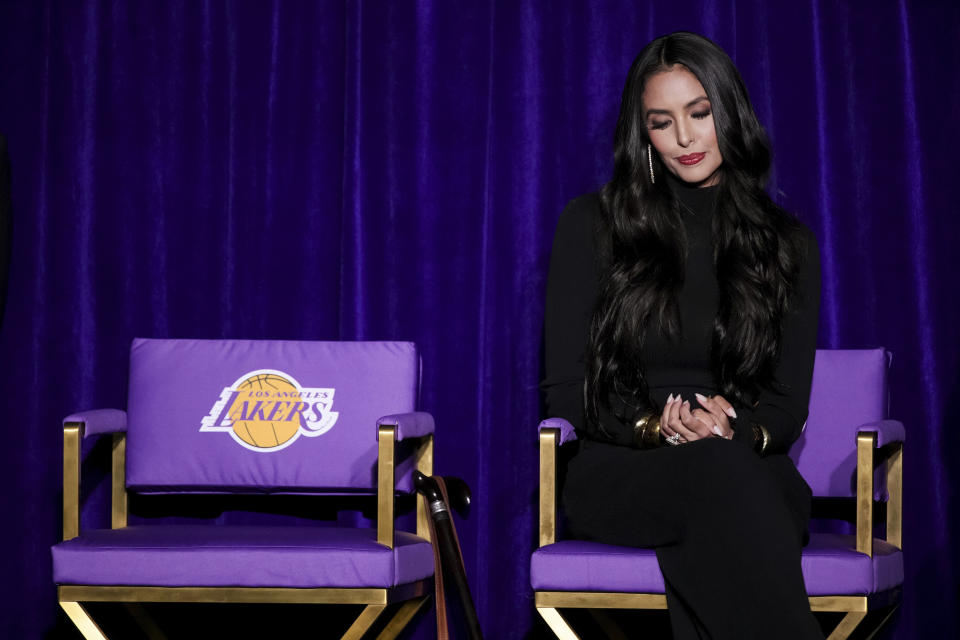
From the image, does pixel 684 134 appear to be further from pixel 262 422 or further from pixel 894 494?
pixel 262 422

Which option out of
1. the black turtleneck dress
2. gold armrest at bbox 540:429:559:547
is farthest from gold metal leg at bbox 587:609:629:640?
the black turtleneck dress

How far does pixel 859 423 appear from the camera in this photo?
2736mm

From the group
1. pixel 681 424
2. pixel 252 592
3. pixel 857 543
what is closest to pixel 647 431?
pixel 681 424

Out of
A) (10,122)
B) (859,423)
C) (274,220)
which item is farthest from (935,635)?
(10,122)

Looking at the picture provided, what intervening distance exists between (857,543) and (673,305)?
2.04 ft

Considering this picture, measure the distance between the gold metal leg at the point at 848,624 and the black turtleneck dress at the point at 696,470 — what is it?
0.24m

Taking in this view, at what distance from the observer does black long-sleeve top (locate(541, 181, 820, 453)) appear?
234 centimetres

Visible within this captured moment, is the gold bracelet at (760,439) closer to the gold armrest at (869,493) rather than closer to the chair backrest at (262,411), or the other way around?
the gold armrest at (869,493)

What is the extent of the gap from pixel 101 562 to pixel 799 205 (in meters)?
2.04

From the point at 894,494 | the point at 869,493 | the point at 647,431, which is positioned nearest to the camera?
the point at 647,431

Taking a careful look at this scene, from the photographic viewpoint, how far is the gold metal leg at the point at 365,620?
229cm

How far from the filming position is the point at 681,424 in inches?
84.2

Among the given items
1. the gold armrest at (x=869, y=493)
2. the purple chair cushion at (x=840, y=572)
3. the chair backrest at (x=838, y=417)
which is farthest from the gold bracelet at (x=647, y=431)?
the chair backrest at (x=838, y=417)

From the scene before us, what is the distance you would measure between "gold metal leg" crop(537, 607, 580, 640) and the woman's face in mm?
1006
